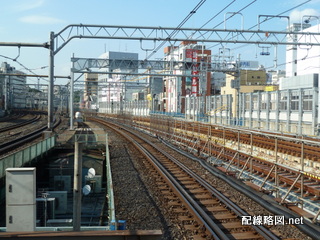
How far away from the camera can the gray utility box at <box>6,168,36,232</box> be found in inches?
172

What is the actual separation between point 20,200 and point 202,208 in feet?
14.6

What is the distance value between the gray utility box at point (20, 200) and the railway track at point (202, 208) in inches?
115

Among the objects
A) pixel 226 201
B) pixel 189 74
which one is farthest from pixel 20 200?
pixel 189 74

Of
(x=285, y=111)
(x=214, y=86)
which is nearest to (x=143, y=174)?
(x=285, y=111)

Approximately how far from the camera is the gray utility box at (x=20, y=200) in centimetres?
438

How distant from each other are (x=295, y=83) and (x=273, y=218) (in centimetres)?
2967

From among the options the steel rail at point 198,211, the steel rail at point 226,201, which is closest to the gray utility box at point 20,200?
the steel rail at point 198,211

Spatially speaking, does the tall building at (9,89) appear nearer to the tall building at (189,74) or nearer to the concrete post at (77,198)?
the tall building at (189,74)

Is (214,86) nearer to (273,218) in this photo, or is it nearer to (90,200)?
(90,200)

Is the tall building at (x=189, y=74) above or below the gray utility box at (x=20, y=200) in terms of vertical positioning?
above

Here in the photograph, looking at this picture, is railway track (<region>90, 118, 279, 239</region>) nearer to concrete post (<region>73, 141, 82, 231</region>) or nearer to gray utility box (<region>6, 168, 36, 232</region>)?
concrete post (<region>73, 141, 82, 231</region>)

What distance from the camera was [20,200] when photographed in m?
4.42

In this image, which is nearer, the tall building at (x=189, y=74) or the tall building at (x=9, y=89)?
the tall building at (x=189, y=74)

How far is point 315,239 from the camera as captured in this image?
5.81m
